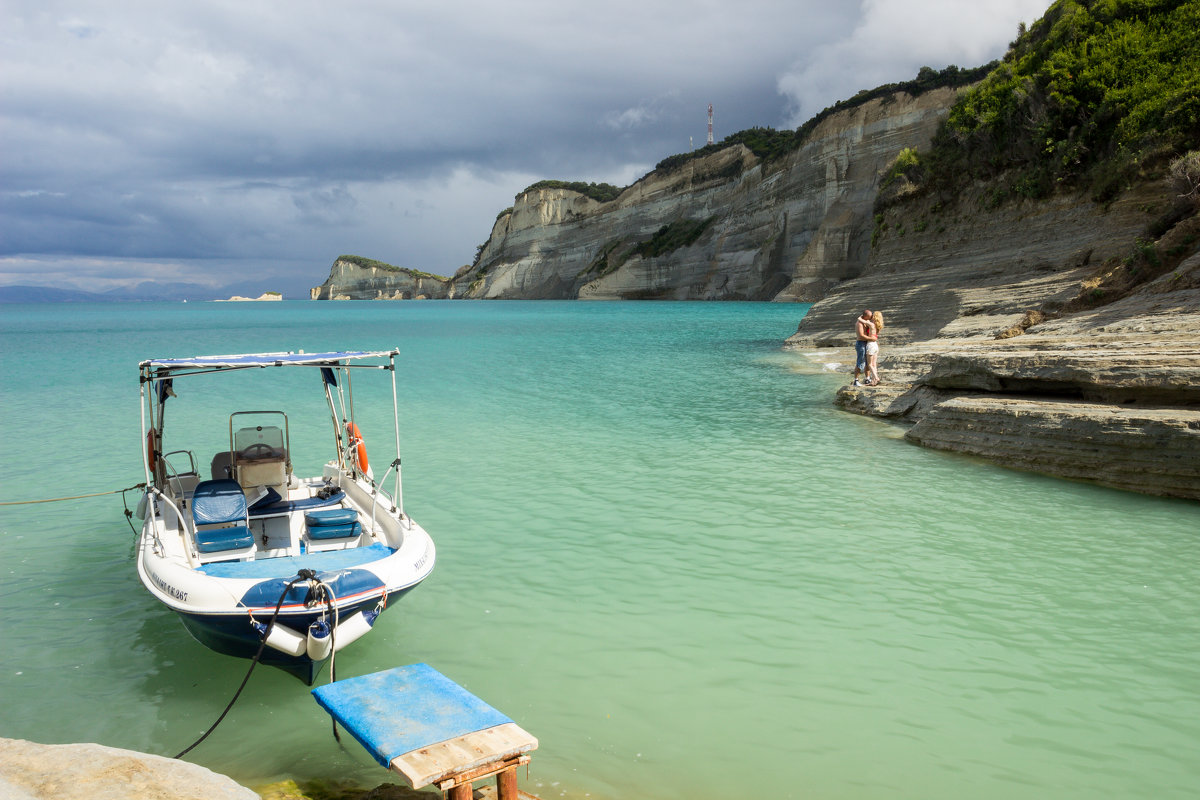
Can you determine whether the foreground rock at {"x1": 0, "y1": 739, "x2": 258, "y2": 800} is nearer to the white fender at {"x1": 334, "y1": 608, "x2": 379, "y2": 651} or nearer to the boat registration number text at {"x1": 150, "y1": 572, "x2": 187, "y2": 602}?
the white fender at {"x1": 334, "y1": 608, "x2": 379, "y2": 651}

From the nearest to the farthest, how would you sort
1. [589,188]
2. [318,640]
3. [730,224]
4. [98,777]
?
1. [98,777]
2. [318,640]
3. [730,224]
4. [589,188]

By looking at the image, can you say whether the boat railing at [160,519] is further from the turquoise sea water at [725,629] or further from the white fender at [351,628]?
the white fender at [351,628]

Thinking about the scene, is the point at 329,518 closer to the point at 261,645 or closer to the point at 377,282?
the point at 261,645

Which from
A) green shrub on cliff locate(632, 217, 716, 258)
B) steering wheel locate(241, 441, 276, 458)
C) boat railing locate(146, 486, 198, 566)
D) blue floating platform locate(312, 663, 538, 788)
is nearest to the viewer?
blue floating platform locate(312, 663, 538, 788)

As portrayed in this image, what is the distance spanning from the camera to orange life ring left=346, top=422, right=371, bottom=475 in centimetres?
966

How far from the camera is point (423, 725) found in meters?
4.36

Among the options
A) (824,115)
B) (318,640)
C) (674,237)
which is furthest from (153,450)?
(674,237)

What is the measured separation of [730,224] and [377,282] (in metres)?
125

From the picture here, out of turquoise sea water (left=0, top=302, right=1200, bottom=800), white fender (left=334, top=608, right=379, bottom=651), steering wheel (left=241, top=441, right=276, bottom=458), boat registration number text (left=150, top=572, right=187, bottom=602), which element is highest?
steering wheel (left=241, top=441, right=276, bottom=458)

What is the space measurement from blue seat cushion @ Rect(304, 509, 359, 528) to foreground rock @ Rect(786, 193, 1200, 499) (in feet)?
31.2

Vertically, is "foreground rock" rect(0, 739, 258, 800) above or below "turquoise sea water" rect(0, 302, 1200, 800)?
above

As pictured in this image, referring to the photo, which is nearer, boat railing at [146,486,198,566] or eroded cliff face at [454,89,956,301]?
boat railing at [146,486,198,566]

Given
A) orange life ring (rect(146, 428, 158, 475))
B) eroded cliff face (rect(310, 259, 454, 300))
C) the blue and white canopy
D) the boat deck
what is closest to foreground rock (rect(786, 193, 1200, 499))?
the blue and white canopy

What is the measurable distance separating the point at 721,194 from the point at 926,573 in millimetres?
86389
